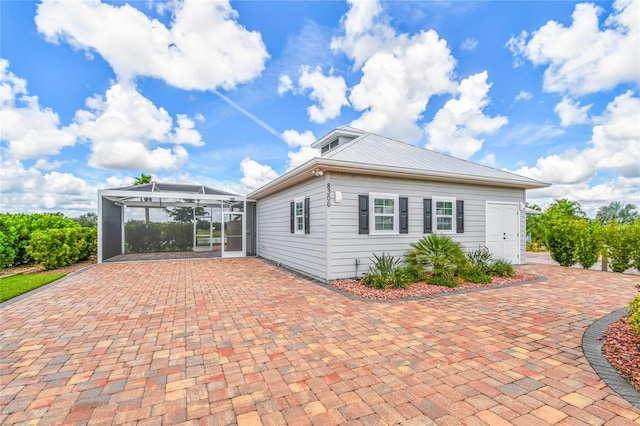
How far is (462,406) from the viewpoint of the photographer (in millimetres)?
2215

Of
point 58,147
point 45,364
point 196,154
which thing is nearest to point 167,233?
point 196,154

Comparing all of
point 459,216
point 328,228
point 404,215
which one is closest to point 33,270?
point 328,228

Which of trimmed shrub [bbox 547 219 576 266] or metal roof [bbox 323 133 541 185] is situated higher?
metal roof [bbox 323 133 541 185]

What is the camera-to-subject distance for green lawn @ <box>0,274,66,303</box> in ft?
18.8

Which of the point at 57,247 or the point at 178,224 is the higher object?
the point at 178,224

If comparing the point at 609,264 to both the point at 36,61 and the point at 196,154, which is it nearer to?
the point at 196,154

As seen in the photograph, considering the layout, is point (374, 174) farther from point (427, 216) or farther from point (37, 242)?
point (37, 242)

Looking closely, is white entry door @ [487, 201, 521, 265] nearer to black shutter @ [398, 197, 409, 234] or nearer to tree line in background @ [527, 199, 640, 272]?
tree line in background @ [527, 199, 640, 272]

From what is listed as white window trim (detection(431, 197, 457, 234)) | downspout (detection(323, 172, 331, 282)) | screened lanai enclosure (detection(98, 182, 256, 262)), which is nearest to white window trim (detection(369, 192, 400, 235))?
downspout (detection(323, 172, 331, 282))

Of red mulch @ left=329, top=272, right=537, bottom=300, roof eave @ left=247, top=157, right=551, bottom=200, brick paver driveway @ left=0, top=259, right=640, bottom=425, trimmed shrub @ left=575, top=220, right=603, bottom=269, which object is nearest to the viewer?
brick paver driveway @ left=0, top=259, right=640, bottom=425

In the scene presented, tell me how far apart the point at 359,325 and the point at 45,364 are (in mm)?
3485

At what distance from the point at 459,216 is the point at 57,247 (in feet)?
41.1

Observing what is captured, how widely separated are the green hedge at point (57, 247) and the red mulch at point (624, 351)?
502 inches

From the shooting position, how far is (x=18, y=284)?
6652 millimetres
